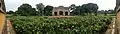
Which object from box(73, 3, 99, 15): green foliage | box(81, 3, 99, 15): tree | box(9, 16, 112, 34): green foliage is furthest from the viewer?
box(81, 3, 99, 15): tree

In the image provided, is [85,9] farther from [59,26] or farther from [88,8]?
[59,26]

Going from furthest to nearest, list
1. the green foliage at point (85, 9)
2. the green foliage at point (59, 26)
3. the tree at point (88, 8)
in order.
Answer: the tree at point (88, 8) < the green foliage at point (85, 9) < the green foliage at point (59, 26)

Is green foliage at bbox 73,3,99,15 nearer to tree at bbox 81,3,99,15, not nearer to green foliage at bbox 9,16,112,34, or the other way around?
tree at bbox 81,3,99,15

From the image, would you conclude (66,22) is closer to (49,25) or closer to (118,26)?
(49,25)

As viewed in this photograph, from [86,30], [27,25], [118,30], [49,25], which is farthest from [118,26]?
[27,25]

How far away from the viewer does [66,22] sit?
11.7 metres

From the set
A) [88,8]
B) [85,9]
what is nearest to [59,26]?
[85,9]

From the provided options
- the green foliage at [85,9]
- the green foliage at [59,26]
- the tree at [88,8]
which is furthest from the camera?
the tree at [88,8]

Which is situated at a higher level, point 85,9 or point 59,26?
point 85,9

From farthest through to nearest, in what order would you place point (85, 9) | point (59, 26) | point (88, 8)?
point (88, 8), point (85, 9), point (59, 26)

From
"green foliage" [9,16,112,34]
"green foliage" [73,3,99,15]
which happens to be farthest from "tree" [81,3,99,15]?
"green foliage" [9,16,112,34]

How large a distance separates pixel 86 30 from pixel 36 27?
1835mm

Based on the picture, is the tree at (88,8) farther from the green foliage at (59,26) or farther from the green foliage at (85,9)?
the green foliage at (59,26)

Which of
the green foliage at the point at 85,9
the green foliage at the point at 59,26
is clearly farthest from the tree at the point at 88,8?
the green foliage at the point at 59,26
